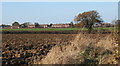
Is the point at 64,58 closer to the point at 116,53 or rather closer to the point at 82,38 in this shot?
the point at 116,53

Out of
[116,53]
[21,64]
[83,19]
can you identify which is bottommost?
[21,64]

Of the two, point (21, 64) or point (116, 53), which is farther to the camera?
point (21, 64)

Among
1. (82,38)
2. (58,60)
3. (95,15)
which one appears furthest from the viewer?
(95,15)

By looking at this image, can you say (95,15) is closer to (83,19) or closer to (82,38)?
(83,19)

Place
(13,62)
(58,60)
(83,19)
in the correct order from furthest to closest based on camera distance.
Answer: (83,19) < (13,62) < (58,60)

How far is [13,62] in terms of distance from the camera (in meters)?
9.32

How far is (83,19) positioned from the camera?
30891 mm

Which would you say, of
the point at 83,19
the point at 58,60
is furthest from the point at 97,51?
the point at 83,19

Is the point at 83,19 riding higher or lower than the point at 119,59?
higher

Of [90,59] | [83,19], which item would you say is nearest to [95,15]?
[83,19]

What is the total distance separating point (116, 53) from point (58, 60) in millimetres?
2384

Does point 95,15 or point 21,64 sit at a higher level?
point 95,15

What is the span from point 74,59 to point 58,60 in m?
0.85

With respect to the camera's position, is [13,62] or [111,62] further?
[13,62]
